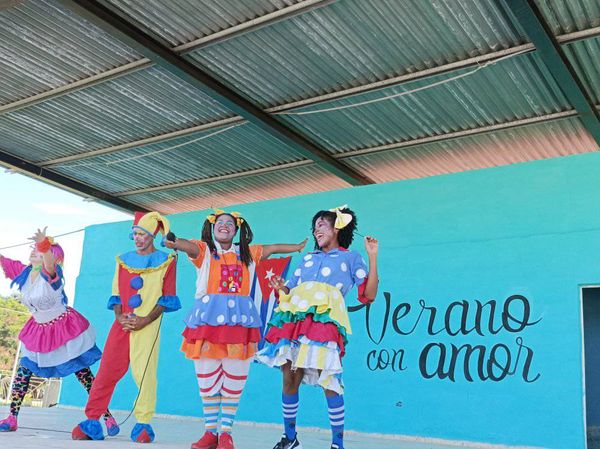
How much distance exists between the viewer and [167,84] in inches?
246

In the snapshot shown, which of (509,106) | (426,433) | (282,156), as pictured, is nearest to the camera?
(426,433)

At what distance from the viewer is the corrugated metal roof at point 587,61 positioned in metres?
5.16

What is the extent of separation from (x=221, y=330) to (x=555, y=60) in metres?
3.40

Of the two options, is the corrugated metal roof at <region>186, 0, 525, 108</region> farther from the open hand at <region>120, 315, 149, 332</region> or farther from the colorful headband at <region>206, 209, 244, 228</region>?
the open hand at <region>120, 315, 149, 332</region>

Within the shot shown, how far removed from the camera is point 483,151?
23.2ft

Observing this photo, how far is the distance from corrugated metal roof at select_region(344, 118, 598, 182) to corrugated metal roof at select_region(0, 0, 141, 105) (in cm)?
299

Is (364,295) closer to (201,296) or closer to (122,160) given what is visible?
(201,296)

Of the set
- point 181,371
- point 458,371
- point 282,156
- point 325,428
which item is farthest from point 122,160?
point 458,371

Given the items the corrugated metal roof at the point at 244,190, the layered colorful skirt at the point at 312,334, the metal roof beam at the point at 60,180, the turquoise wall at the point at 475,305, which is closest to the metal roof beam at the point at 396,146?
the corrugated metal roof at the point at 244,190

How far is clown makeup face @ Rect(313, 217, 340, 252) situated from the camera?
362 cm

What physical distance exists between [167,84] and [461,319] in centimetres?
344

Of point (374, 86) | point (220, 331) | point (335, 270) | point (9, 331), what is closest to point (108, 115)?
point (374, 86)

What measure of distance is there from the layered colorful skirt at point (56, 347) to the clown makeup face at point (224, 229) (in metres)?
1.23

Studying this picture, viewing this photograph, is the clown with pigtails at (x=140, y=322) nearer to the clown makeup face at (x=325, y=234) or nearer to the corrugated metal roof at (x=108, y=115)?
the clown makeup face at (x=325, y=234)
